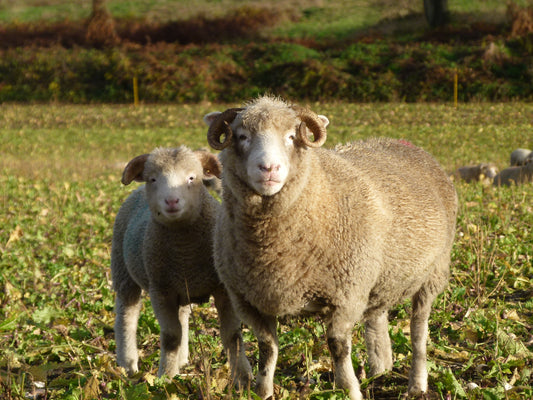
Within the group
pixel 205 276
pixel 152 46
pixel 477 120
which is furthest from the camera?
pixel 152 46

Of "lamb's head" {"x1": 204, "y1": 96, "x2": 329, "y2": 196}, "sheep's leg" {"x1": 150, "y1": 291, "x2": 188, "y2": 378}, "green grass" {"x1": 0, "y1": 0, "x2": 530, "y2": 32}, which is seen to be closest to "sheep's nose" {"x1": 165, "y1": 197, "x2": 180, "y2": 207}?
"sheep's leg" {"x1": 150, "y1": 291, "x2": 188, "y2": 378}

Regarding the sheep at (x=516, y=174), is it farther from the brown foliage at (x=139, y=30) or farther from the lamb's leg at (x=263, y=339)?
the brown foliage at (x=139, y=30)

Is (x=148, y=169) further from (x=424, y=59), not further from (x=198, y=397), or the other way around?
(x=424, y=59)

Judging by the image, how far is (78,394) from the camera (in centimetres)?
368

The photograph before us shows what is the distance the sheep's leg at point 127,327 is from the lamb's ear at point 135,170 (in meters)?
0.92

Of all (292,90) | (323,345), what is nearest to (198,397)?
Answer: (323,345)

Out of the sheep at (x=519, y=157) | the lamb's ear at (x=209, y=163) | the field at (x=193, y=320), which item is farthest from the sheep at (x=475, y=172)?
the lamb's ear at (x=209, y=163)

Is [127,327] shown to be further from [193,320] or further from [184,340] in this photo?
[193,320]

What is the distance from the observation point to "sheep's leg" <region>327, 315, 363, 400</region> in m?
3.67

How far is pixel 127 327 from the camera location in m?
5.06

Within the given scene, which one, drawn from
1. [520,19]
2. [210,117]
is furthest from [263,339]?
[520,19]

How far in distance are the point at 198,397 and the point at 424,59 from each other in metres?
27.6

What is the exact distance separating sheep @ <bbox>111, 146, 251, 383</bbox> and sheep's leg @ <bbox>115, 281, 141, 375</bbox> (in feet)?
0.22

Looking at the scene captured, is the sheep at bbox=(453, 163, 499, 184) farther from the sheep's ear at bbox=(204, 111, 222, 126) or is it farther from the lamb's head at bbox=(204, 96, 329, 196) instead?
the lamb's head at bbox=(204, 96, 329, 196)
